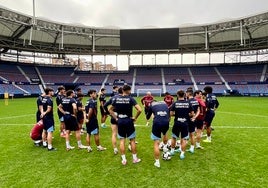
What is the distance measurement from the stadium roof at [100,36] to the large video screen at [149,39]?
2756 mm

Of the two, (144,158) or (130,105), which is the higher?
(130,105)

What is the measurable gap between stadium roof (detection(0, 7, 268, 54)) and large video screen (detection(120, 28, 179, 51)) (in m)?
2.76

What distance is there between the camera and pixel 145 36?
4975 cm

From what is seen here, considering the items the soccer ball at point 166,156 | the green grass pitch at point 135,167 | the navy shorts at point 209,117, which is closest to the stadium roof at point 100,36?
the green grass pitch at point 135,167

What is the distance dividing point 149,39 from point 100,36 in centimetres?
1266

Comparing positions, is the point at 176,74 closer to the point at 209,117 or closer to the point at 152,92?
the point at 152,92

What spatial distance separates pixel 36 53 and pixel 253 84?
55634 millimetres

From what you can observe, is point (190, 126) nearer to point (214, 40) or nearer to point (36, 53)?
point (214, 40)

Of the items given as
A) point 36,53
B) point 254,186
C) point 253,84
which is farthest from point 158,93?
point 254,186

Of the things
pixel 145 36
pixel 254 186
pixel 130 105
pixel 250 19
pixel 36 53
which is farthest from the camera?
pixel 36 53

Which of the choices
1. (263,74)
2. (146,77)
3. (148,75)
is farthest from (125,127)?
(263,74)

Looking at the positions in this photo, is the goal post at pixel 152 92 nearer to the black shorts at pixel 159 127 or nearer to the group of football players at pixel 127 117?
the group of football players at pixel 127 117

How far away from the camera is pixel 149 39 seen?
4984 centimetres

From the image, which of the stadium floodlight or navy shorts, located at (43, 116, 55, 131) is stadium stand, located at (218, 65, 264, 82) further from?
navy shorts, located at (43, 116, 55, 131)
